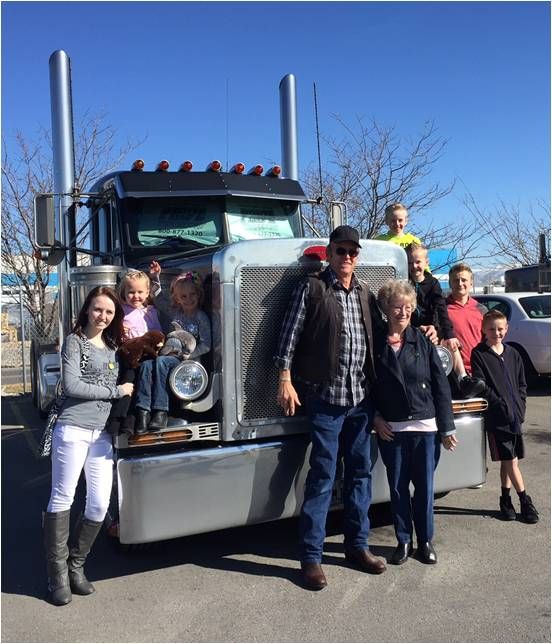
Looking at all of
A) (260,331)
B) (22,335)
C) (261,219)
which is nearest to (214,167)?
(261,219)

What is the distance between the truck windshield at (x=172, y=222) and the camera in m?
5.56

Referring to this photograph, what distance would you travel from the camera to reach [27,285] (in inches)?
496

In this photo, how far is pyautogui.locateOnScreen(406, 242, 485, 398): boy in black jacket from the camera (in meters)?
4.64

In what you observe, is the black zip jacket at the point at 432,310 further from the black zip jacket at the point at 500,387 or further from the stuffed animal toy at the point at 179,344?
the stuffed animal toy at the point at 179,344

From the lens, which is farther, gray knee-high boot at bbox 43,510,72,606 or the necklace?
the necklace

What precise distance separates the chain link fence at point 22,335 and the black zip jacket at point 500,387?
19.6 feet

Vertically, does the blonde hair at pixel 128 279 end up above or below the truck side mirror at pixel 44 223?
below

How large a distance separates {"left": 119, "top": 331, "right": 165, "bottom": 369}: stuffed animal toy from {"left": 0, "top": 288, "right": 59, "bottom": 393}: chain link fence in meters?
5.38

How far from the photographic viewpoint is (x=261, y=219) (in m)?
6.15

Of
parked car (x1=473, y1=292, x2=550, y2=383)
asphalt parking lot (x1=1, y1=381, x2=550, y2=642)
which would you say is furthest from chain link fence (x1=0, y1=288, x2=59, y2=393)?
parked car (x1=473, y1=292, x2=550, y2=383)

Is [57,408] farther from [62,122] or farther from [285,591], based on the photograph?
[62,122]

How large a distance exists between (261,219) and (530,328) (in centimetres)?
637

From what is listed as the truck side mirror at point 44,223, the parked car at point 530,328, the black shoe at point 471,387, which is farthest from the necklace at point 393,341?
the parked car at point 530,328

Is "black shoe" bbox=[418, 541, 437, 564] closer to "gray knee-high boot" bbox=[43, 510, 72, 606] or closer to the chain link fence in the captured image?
"gray knee-high boot" bbox=[43, 510, 72, 606]
